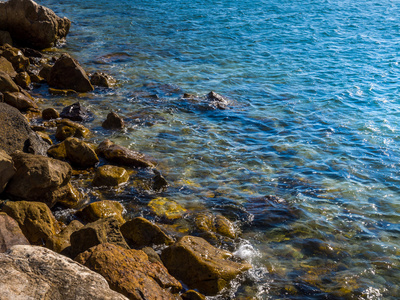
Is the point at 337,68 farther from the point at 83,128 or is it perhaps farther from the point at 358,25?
the point at 83,128

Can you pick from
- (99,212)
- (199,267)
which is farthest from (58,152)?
(199,267)

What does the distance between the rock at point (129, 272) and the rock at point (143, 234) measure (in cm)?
124

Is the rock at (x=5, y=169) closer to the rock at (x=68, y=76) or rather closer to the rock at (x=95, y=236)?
the rock at (x=95, y=236)

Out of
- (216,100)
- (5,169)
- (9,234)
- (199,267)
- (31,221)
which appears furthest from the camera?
(216,100)

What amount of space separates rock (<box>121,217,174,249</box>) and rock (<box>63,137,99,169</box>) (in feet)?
10.2

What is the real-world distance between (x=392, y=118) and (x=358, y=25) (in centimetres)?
1401

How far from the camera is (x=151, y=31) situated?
24.8 m

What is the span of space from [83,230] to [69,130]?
19.3ft

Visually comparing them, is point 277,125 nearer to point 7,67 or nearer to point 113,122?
point 113,122

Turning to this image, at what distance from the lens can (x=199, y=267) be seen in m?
6.94

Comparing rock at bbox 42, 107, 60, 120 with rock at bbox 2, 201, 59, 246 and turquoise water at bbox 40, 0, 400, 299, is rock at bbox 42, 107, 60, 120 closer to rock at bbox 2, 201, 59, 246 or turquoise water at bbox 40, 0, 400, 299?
turquoise water at bbox 40, 0, 400, 299

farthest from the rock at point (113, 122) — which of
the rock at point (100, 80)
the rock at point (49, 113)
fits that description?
the rock at point (100, 80)

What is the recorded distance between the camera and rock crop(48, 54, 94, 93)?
596 inches

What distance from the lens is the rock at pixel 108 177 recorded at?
381 inches
